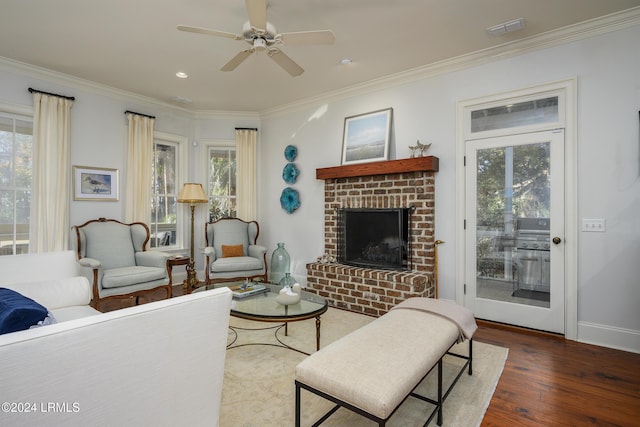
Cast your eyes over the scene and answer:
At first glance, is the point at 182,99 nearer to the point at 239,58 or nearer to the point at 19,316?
the point at 239,58

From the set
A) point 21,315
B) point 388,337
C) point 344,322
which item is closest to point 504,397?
point 388,337

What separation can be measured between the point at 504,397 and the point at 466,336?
17.2 inches

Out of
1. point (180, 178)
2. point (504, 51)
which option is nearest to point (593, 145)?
point (504, 51)

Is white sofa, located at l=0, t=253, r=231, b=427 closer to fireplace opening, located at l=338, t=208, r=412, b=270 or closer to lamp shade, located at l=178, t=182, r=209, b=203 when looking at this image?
fireplace opening, located at l=338, t=208, r=412, b=270

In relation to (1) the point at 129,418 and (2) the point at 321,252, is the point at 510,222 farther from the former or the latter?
(1) the point at 129,418

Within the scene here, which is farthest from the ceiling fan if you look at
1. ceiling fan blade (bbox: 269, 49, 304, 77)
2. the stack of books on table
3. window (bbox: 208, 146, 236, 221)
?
window (bbox: 208, 146, 236, 221)

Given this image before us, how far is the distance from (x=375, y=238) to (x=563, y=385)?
2263 millimetres

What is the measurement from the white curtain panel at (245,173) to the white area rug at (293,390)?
2.68m

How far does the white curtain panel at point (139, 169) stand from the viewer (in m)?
4.50

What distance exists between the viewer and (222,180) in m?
5.50

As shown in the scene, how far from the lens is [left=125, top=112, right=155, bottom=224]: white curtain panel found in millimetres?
4500

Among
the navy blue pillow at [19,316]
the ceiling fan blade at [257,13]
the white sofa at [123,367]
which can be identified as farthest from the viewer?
the ceiling fan blade at [257,13]

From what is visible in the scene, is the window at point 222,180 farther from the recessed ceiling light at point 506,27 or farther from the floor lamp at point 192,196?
the recessed ceiling light at point 506,27

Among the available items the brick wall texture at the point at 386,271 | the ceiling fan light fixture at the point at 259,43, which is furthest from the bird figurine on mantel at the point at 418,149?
the ceiling fan light fixture at the point at 259,43
